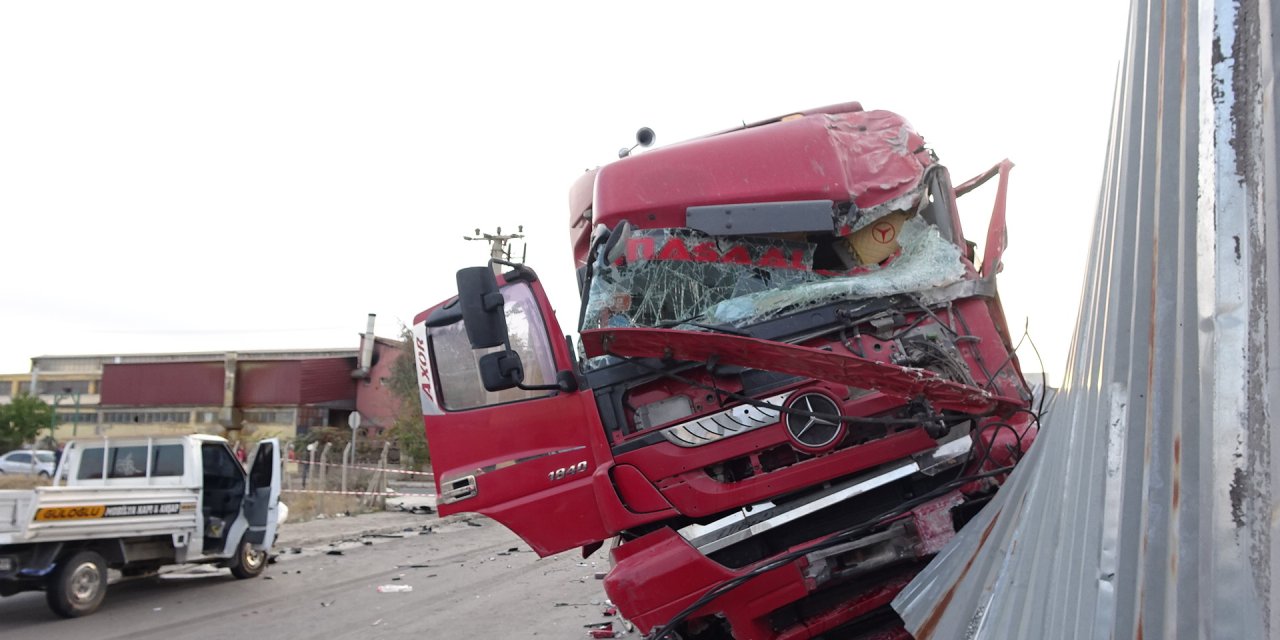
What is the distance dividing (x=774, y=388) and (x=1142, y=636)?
2.65 meters

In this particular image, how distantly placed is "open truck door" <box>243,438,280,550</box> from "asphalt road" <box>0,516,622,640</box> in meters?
0.57

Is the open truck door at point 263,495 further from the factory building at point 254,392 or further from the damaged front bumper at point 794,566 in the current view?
the factory building at point 254,392

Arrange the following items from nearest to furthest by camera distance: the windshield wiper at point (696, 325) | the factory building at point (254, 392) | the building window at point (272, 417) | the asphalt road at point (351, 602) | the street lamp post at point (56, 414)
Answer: the windshield wiper at point (696, 325)
the asphalt road at point (351, 602)
the street lamp post at point (56, 414)
the building window at point (272, 417)
the factory building at point (254, 392)

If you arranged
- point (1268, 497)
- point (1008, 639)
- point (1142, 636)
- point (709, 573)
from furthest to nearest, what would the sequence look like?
point (709, 573) < point (1008, 639) < point (1142, 636) < point (1268, 497)

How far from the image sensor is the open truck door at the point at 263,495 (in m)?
11.1

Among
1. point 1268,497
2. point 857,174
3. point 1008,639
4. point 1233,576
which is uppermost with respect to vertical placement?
point 857,174

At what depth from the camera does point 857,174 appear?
4695 millimetres

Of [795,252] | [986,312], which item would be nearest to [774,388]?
[795,252]

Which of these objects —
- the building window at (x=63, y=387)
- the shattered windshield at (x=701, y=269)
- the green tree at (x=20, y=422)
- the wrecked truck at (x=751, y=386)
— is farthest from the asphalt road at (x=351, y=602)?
the building window at (x=63, y=387)

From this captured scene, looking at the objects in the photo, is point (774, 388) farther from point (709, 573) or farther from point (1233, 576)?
point (1233, 576)

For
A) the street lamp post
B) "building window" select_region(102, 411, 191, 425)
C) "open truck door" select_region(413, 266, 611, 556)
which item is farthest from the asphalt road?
"building window" select_region(102, 411, 191, 425)

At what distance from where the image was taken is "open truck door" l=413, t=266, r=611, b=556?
14.5ft

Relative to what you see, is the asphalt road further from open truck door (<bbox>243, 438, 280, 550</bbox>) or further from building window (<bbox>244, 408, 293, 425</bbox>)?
building window (<bbox>244, 408, 293, 425</bbox>)

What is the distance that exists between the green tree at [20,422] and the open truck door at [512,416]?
3618 cm
